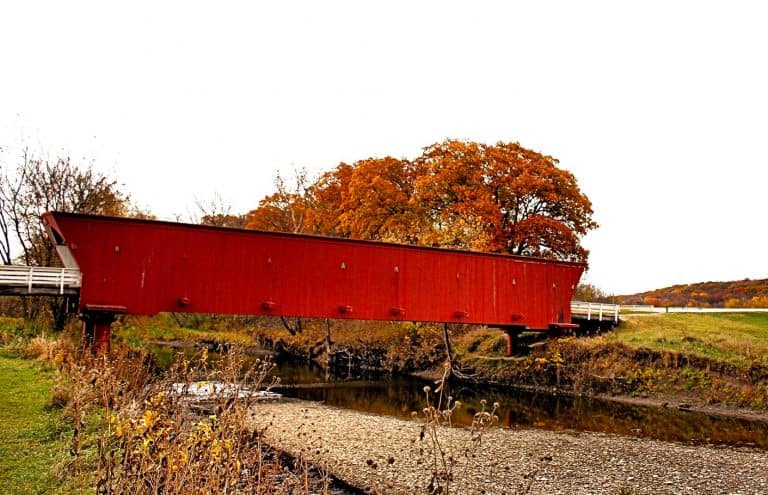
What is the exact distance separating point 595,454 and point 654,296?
108 ft

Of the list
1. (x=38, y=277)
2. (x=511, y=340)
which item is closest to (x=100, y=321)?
(x=38, y=277)

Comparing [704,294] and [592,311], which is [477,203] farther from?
[704,294]

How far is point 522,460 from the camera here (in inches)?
408

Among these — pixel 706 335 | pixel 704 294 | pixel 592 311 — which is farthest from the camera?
pixel 704 294

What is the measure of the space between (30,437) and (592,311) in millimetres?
19119

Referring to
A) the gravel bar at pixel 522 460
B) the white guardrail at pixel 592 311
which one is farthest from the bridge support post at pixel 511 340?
the gravel bar at pixel 522 460

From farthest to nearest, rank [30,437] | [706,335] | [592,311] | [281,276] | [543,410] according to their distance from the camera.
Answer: [592,311] → [706,335] → [281,276] → [543,410] → [30,437]

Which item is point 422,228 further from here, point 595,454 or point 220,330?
point 595,454

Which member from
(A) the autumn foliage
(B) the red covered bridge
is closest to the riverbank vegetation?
(B) the red covered bridge

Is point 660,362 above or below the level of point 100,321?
below

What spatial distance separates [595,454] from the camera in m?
11.1

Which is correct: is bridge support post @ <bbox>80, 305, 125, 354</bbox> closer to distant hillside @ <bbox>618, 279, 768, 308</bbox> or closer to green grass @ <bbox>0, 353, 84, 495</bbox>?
green grass @ <bbox>0, 353, 84, 495</bbox>

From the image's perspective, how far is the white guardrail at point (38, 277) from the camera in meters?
15.6

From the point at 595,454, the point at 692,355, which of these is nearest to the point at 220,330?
the point at 692,355
